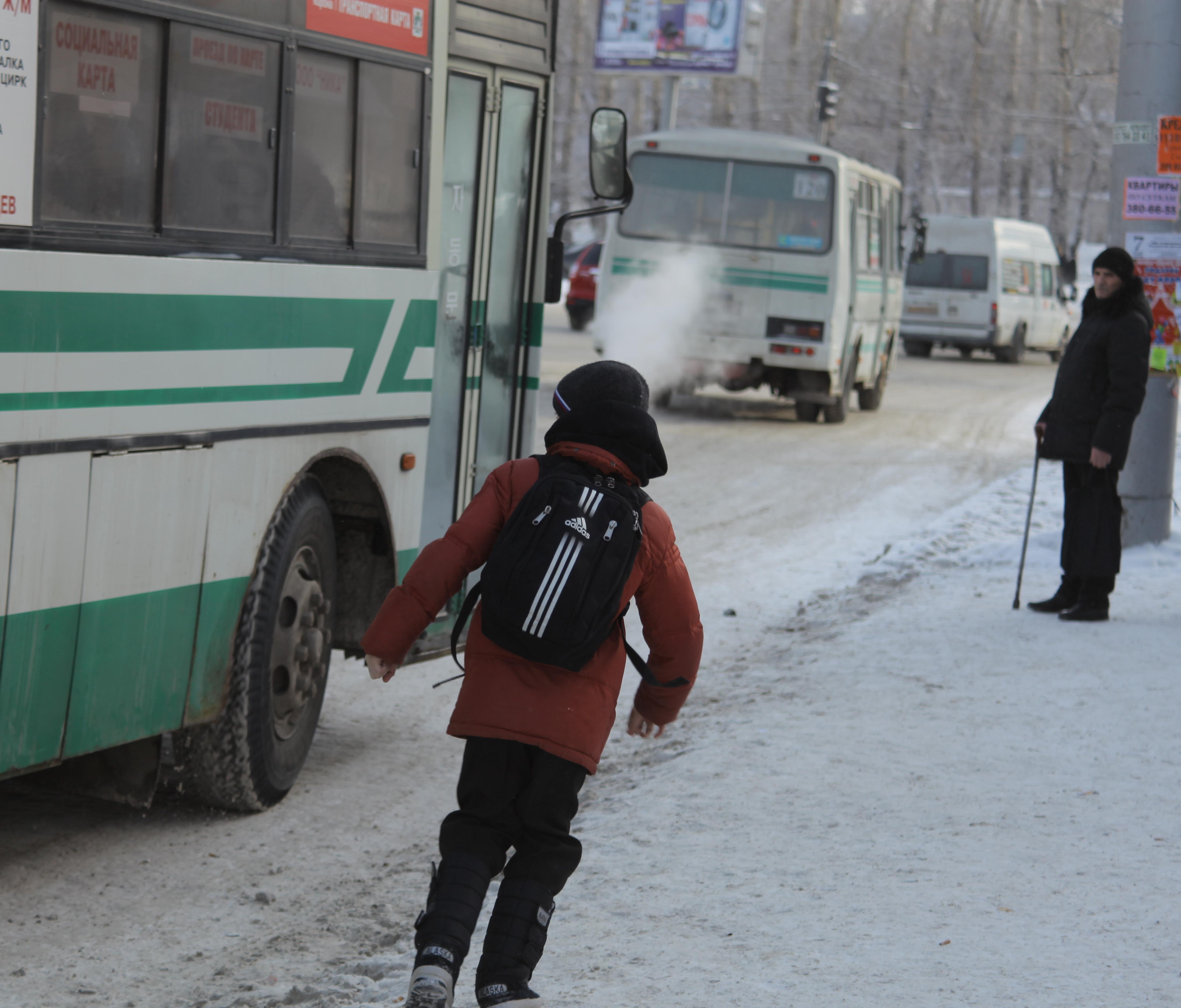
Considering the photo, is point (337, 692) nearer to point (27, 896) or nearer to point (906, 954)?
point (27, 896)

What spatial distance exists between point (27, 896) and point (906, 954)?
7.53ft

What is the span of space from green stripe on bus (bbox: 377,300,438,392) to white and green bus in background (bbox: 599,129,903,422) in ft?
41.1

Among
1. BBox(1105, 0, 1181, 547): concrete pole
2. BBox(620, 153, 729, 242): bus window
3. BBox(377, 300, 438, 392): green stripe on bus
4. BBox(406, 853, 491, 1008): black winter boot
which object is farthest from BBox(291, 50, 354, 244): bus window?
BBox(620, 153, 729, 242): bus window

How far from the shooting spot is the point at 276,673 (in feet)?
17.7

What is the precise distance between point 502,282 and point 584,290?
2447 cm

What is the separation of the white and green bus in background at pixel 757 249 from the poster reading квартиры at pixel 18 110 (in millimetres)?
14289

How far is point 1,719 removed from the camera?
4102 millimetres

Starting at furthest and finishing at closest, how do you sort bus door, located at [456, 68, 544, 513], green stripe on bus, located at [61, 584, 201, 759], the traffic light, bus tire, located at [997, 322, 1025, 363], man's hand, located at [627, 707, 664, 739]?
1. the traffic light
2. bus tire, located at [997, 322, 1025, 363]
3. bus door, located at [456, 68, 544, 513]
4. green stripe on bus, located at [61, 584, 201, 759]
5. man's hand, located at [627, 707, 664, 739]

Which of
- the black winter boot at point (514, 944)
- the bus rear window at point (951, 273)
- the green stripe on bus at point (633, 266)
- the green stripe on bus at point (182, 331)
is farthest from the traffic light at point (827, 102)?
the black winter boot at point (514, 944)

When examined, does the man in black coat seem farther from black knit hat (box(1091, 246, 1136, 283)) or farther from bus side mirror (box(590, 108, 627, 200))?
bus side mirror (box(590, 108, 627, 200))

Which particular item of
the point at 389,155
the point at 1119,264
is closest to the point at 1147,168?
the point at 1119,264

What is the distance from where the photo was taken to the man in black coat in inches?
311

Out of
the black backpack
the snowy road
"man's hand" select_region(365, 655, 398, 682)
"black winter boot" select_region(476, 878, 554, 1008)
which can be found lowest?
the snowy road

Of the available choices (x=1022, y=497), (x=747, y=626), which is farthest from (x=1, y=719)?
(x=1022, y=497)
